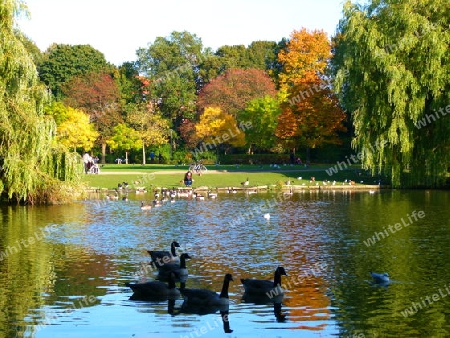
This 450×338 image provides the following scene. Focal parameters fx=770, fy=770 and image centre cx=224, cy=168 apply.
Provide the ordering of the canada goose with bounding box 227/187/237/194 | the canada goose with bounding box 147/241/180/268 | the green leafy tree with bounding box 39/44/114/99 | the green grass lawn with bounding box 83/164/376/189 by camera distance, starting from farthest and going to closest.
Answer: the green leafy tree with bounding box 39/44/114/99
the green grass lawn with bounding box 83/164/376/189
the canada goose with bounding box 227/187/237/194
the canada goose with bounding box 147/241/180/268

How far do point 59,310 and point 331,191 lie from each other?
3932 centimetres

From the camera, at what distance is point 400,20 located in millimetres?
45469

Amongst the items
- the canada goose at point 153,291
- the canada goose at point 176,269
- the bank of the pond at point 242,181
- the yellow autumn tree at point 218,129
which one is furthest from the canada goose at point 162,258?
the yellow autumn tree at point 218,129

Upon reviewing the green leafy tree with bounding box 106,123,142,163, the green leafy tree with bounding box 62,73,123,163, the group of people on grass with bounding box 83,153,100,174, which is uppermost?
the green leafy tree with bounding box 62,73,123,163

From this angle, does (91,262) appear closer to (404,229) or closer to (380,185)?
(404,229)

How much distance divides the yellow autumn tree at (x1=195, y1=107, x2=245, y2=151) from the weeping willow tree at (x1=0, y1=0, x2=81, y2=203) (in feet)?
167

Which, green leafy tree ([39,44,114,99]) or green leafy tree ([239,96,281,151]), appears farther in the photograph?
green leafy tree ([39,44,114,99])

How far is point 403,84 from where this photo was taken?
45.9 m

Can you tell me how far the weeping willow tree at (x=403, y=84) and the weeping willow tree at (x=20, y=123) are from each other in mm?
19488

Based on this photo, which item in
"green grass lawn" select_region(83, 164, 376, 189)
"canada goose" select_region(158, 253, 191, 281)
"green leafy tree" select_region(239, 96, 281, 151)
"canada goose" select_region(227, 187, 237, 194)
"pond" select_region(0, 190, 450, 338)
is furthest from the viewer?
"green leafy tree" select_region(239, 96, 281, 151)

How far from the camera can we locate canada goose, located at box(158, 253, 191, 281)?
21480 mm

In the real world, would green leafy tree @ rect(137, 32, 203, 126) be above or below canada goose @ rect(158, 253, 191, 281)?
above

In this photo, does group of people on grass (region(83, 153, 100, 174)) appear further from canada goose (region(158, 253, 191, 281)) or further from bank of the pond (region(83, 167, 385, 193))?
canada goose (region(158, 253, 191, 281))

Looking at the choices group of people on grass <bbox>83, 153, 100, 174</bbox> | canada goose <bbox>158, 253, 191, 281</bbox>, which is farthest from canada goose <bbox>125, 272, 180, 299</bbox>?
group of people on grass <bbox>83, 153, 100, 174</bbox>
